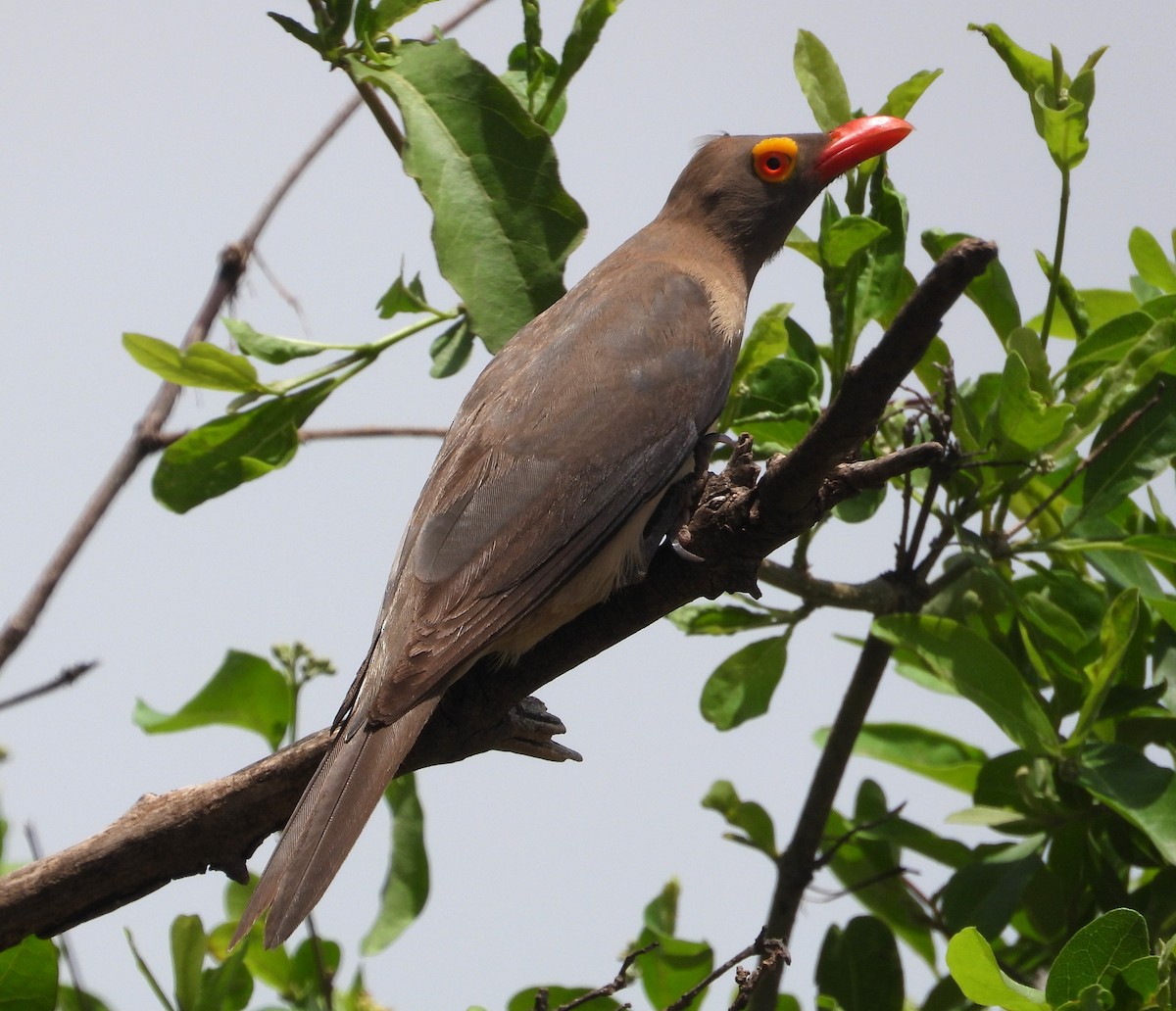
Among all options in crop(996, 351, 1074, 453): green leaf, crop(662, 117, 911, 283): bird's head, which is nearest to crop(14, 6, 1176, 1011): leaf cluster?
crop(996, 351, 1074, 453): green leaf

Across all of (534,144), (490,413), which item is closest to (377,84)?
(534,144)

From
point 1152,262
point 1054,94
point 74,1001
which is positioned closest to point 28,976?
point 74,1001

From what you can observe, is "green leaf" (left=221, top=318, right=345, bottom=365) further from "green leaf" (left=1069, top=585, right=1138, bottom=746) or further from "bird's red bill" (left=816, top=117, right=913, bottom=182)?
"green leaf" (left=1069, top=585, right=1138, bottom=746)

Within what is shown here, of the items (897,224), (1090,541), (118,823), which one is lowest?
(118,823)

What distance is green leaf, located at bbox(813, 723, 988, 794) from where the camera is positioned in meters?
3.71

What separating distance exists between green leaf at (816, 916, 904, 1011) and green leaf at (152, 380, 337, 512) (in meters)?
1.88

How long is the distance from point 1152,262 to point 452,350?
194cm

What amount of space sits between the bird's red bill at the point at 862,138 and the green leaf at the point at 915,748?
5.03 ft

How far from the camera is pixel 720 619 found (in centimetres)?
361

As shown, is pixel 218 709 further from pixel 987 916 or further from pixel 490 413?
pixel 987 916

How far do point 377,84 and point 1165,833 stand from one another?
2.46m

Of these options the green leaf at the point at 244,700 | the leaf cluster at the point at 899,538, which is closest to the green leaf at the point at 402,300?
the leaf cluster at the point at 899,538

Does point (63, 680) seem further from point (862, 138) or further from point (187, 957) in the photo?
point (862, 138)

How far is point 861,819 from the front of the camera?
3.78 m
